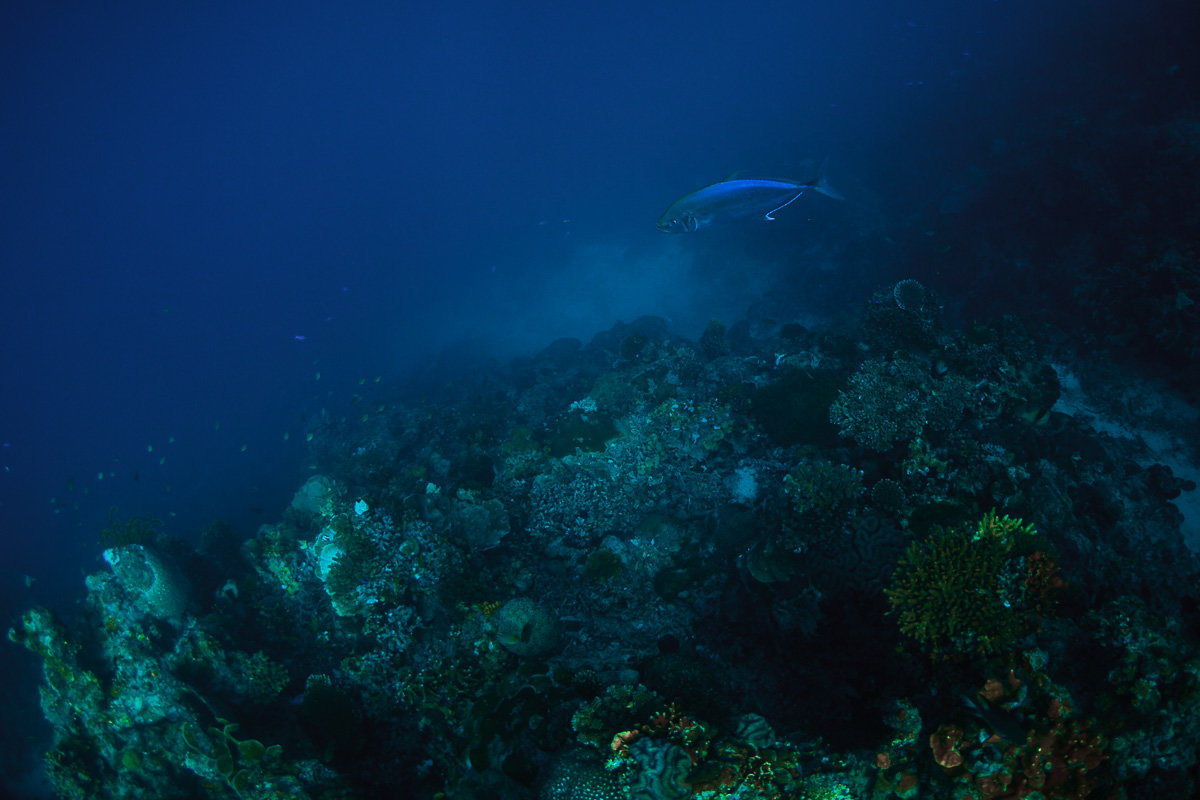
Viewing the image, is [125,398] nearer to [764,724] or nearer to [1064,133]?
[764,724]

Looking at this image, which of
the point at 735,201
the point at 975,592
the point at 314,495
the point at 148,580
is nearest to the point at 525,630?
the point at 975,592

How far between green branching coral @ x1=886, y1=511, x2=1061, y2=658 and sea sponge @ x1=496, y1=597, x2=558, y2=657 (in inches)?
150

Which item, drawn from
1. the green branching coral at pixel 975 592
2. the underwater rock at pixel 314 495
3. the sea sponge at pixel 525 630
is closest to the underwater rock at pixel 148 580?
the underwater rock at pixel 314 495

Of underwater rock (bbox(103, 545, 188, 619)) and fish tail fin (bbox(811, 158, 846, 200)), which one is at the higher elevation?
fish tail fin (bbox(811, 158, 846, 200))

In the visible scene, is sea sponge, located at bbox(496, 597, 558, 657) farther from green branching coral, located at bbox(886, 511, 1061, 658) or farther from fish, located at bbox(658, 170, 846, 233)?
fish, located at bbox(658, 170, 846, 233)

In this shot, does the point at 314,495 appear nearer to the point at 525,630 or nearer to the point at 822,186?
the point at 525,630

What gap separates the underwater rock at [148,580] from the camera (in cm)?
788

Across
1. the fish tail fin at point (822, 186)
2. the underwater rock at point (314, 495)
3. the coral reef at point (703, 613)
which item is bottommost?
the coral reef at point (703, 613)

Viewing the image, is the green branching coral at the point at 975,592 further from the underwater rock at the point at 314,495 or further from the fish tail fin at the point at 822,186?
the underwater rock at the point at 314,495

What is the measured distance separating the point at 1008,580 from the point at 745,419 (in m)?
4.09

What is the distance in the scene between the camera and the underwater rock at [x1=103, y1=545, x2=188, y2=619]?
788cm

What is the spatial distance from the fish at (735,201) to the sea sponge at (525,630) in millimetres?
5483

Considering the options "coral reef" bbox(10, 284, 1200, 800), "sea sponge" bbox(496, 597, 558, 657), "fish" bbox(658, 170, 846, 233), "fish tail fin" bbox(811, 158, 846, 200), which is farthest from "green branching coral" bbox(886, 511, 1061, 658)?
"fish tail fin" bbox(811, 158, 846, 200)

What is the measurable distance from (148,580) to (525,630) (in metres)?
7.22
